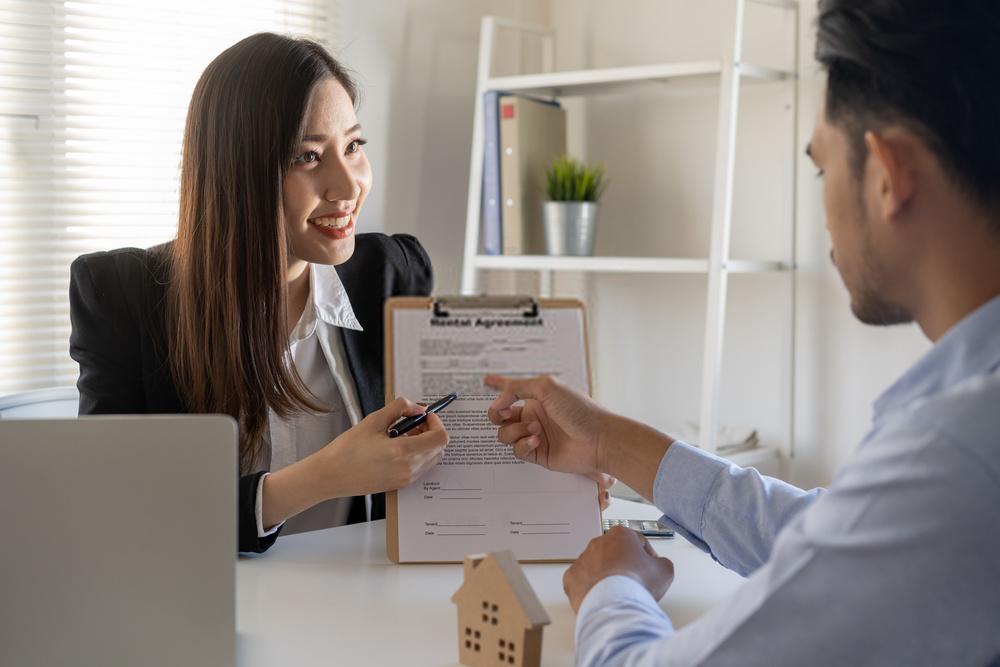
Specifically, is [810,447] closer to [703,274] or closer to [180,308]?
[703,274]

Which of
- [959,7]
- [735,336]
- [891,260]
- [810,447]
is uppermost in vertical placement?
[959,7]

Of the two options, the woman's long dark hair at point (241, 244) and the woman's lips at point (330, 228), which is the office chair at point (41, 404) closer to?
the woman's long dark hair at point (241, 244)

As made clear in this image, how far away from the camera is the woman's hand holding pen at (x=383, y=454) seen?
1242mm

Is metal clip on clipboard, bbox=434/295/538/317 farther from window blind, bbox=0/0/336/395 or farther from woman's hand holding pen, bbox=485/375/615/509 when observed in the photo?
window blind, bbox=0/0/336/395

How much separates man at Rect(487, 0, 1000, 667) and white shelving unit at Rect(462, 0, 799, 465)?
155 centimetres

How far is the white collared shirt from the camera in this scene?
5.37 feet

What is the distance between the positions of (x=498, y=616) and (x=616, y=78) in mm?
1966

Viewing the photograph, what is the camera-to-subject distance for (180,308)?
161 centimetres

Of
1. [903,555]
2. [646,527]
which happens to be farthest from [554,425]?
[903,555]

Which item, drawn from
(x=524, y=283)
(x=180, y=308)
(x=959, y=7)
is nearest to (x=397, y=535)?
(x=180, y=308)

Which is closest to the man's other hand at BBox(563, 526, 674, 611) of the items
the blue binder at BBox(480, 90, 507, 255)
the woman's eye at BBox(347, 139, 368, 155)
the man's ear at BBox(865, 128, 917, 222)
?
the man's ear at BBox(865, 128, 917, 222)

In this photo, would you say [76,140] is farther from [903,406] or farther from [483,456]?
[903,406]

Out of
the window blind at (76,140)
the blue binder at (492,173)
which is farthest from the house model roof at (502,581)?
the blue binder at (492,173)

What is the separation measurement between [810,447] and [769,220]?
22.3 inches
